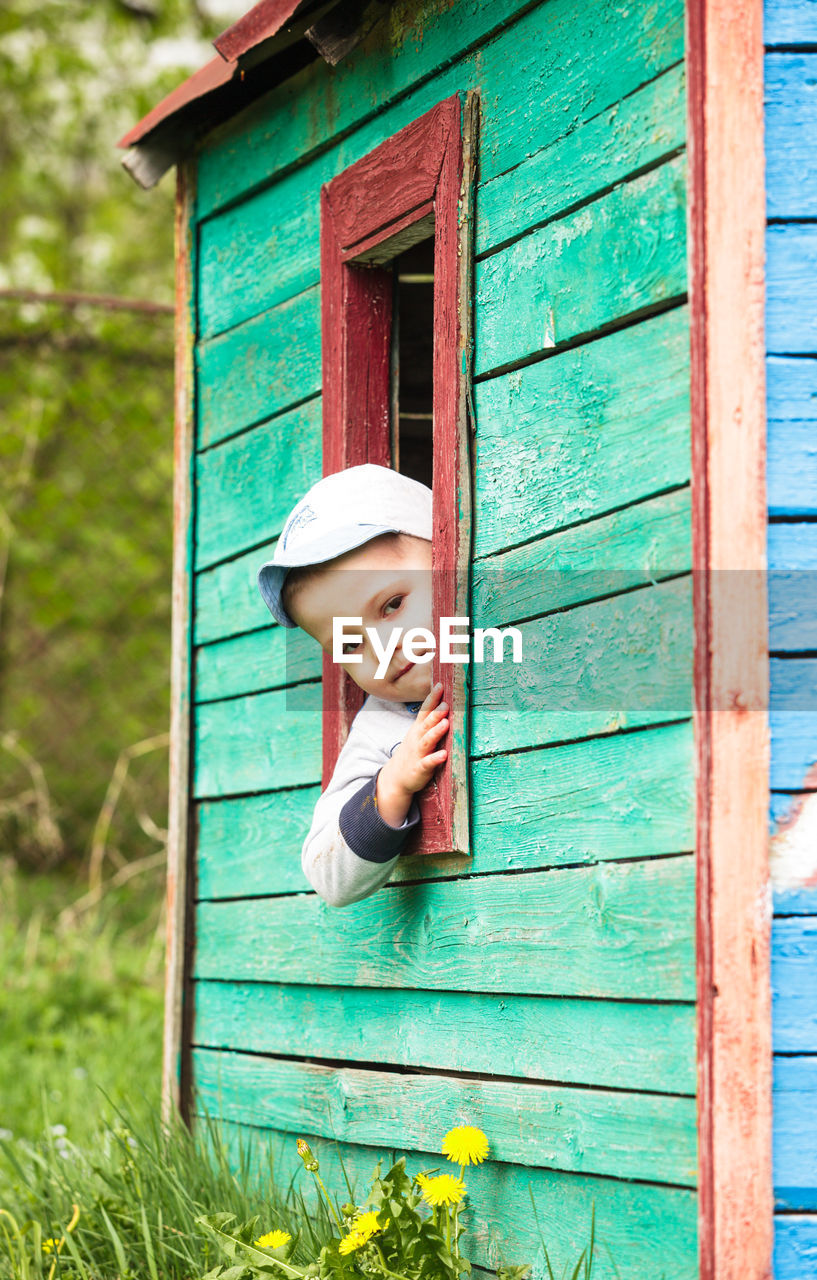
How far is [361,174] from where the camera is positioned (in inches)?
123

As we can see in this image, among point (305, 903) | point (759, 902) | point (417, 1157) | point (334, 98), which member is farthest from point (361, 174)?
point (417, 1157)

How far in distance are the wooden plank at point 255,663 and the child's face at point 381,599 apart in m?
0.47

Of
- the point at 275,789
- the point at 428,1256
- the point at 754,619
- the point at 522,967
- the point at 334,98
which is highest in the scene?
the point at 334,98

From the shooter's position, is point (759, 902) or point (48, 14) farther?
point (48, 14)

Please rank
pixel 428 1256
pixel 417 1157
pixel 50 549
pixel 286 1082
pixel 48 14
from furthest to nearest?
pixel 48 14 < pixel 50 549 < pixel 286 1082 < pixel 417 1157 < pixel 428 1256

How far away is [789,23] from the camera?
7.13 ft

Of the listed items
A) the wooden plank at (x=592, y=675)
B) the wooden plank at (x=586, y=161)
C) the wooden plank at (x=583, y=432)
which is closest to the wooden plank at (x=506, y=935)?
the wooden plank at (x=592, y=675)

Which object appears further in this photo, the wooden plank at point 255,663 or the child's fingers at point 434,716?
the wooden plank at point 255,663

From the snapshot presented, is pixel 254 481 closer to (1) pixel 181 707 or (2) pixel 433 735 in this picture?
(1) pixel 181 707

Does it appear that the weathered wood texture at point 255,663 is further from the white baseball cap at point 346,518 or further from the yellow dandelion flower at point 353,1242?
the yellow dandelion flower at point 353,1242

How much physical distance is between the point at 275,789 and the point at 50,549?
5765 millimetres

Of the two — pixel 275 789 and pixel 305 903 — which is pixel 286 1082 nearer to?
pixel 305 903

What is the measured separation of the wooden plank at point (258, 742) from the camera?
10.9ft

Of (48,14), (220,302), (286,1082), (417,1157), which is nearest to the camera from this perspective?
(417,1157)
